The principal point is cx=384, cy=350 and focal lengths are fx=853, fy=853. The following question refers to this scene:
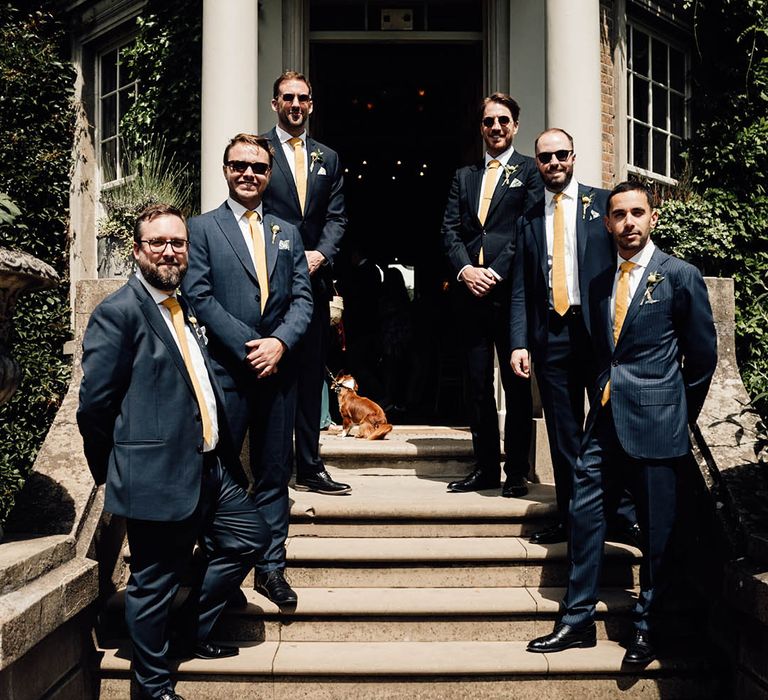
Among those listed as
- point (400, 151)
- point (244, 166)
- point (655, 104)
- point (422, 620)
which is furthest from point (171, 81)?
point (400, 151)

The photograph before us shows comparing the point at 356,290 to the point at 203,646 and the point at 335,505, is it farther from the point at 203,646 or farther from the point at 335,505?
the point at 203,646

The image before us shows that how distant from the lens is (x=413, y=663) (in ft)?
11.8

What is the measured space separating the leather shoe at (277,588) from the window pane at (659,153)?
229 inches

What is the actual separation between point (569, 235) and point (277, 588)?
218cm

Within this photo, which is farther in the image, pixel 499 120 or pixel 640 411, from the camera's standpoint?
pixel 499 120

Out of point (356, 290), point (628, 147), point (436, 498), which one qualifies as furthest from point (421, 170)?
point (436, 498)

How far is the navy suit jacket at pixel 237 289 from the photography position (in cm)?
374

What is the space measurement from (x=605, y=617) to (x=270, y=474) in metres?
1.64

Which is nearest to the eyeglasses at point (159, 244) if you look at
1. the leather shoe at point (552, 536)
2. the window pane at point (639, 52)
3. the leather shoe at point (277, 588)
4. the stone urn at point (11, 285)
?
the stone urn at point (11, 285)

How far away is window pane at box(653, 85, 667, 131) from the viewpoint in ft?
26.4

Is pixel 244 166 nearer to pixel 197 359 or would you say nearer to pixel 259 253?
pixel 259 253

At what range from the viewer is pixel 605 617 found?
3848 millimetres

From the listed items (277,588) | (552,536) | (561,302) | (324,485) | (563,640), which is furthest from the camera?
(324,485)

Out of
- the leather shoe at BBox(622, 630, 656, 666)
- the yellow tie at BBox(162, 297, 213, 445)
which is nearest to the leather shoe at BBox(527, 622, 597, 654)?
the leather shoe at BBox(622, 630, 656, 666)
